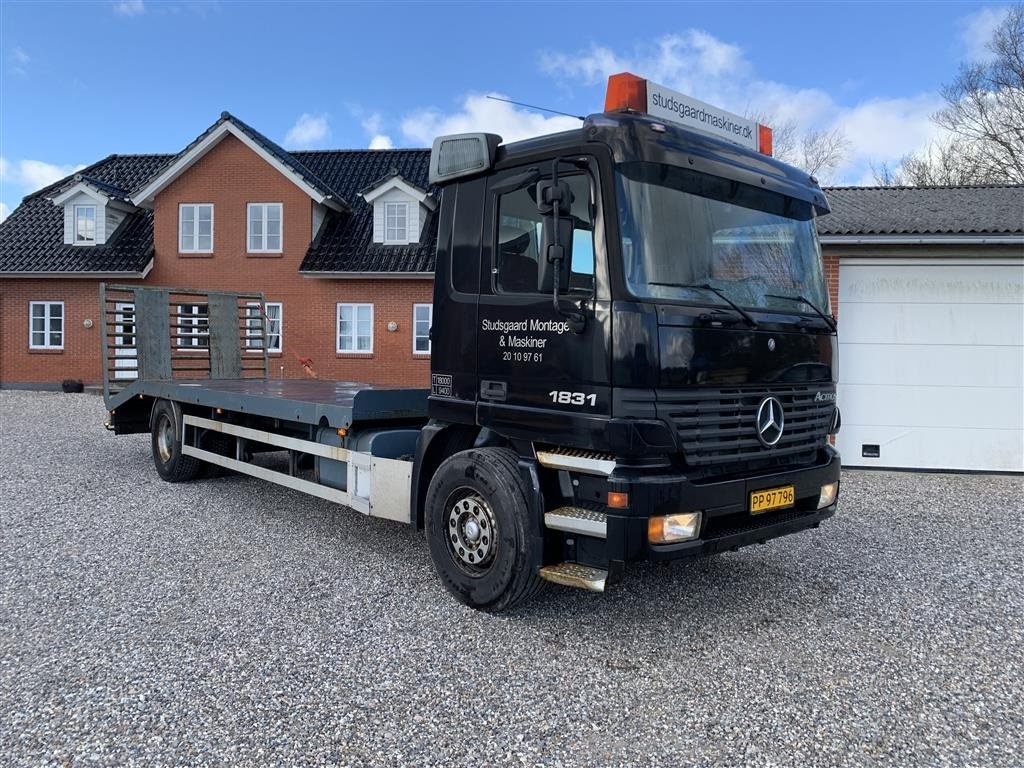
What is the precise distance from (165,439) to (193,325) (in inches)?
68.8

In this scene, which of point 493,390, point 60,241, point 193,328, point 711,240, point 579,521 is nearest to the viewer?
point 579,521

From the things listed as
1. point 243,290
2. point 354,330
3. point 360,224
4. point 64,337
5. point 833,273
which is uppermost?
point 360,224

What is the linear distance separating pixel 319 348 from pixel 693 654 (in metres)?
17.1

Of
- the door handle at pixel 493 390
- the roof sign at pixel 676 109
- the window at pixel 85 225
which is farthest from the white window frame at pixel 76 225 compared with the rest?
the roof sign at pixel 676 109

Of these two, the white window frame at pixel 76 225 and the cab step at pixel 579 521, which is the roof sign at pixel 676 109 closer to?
the cab step at pixel 579 521

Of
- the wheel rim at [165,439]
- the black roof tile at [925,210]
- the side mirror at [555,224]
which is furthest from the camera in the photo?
the black roof tile at [925,210]

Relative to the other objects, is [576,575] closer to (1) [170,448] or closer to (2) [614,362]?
(2) [614,362]

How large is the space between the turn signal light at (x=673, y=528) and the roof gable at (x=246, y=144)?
710 inches

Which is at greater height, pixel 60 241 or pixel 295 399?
pixel 60 241

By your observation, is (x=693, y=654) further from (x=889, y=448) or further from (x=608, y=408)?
(x=889, y=448)

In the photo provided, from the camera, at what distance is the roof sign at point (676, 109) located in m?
4.11

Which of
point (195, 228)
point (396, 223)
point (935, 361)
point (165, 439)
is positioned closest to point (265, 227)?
point (195, 228)

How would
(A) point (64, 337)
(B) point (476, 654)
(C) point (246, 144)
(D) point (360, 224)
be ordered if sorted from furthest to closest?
(D) point (360, 224)
(A) point (64, 337)
(C) point (246, 144)
(B) point (476, 654)

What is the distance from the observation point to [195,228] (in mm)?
20438
